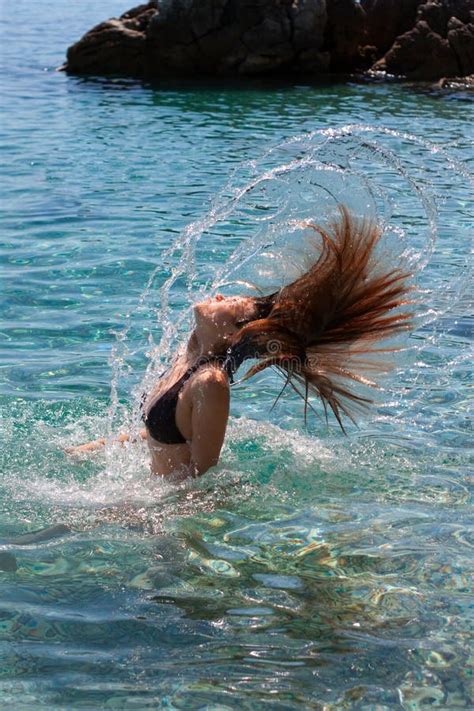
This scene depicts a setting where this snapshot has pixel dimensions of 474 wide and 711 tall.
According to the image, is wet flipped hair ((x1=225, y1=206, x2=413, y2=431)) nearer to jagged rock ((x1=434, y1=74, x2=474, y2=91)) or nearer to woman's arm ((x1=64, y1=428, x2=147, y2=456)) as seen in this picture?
woman's arm ((x1=64, y1=428, x2=147, y2=456))

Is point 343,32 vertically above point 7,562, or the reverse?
point 343,32

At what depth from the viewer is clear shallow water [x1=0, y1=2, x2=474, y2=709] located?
3.71 metres

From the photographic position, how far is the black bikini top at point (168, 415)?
4672 millimetres

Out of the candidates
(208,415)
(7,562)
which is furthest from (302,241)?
(7,562)

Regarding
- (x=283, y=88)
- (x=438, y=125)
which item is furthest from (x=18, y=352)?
(x=283, y=88)

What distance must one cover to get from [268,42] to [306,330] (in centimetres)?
1630

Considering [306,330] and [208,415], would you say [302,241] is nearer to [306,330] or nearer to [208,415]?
[306,330]

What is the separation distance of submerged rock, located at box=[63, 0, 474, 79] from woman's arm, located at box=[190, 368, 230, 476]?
1607cm

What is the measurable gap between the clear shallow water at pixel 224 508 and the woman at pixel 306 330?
0.45 meters

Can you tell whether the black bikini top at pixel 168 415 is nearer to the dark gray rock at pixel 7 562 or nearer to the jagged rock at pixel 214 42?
the dark gray rock at pixel 7 562

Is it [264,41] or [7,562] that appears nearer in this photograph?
[7,562]

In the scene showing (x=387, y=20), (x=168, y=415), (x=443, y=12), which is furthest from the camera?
(x=387, y=20)

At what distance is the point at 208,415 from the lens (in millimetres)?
4469

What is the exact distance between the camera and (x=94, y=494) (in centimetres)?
515
